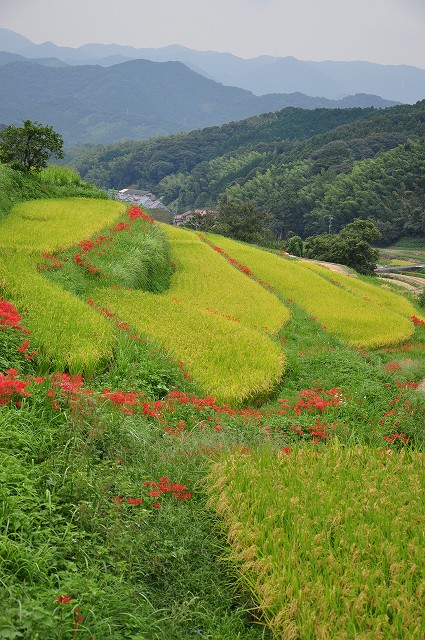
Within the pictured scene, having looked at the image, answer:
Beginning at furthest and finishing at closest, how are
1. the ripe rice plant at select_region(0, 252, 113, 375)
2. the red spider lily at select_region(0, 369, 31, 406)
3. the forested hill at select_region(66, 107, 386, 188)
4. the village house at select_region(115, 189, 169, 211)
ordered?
the forested hill at select_region(66, 107, 386, 188) < the village house at select_region(115, 189, 169, 211) < the ripe rice plant at select_region(0, 252, 113, 375) < the red spider lily at select_region(0, 369, 31, 406)

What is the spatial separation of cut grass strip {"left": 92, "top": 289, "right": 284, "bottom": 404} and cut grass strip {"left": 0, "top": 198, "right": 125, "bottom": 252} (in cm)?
213

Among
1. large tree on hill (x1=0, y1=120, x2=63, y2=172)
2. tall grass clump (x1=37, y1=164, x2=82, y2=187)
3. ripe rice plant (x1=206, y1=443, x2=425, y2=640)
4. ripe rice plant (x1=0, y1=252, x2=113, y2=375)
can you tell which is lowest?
ripe rice plant (x1=206, y1=443, x2=425, y2=640)

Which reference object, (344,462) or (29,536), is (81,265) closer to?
(344,462)

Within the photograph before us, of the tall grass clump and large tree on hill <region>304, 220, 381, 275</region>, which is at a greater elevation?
the tall grass clump

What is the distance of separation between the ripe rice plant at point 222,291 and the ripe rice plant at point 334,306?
1255 mm

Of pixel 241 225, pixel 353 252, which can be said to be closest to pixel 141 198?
pixel 241 225

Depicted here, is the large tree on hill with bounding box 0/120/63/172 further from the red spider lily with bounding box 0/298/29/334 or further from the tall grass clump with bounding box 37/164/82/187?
the red spider lily with bounding box 0/298/29/334

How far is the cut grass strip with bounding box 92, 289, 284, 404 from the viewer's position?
7.48m

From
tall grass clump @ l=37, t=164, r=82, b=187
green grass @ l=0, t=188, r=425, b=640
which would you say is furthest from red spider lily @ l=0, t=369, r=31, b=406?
tall grass clump @ l=37, t=164, r=82, b=187

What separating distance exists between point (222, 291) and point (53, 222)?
4.77 meters

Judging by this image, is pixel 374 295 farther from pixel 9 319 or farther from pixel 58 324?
pixel 9 319

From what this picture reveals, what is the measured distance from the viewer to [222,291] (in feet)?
45.7

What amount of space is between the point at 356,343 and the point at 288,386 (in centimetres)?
420

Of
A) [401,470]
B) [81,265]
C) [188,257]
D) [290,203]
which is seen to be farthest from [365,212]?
[401,470]
